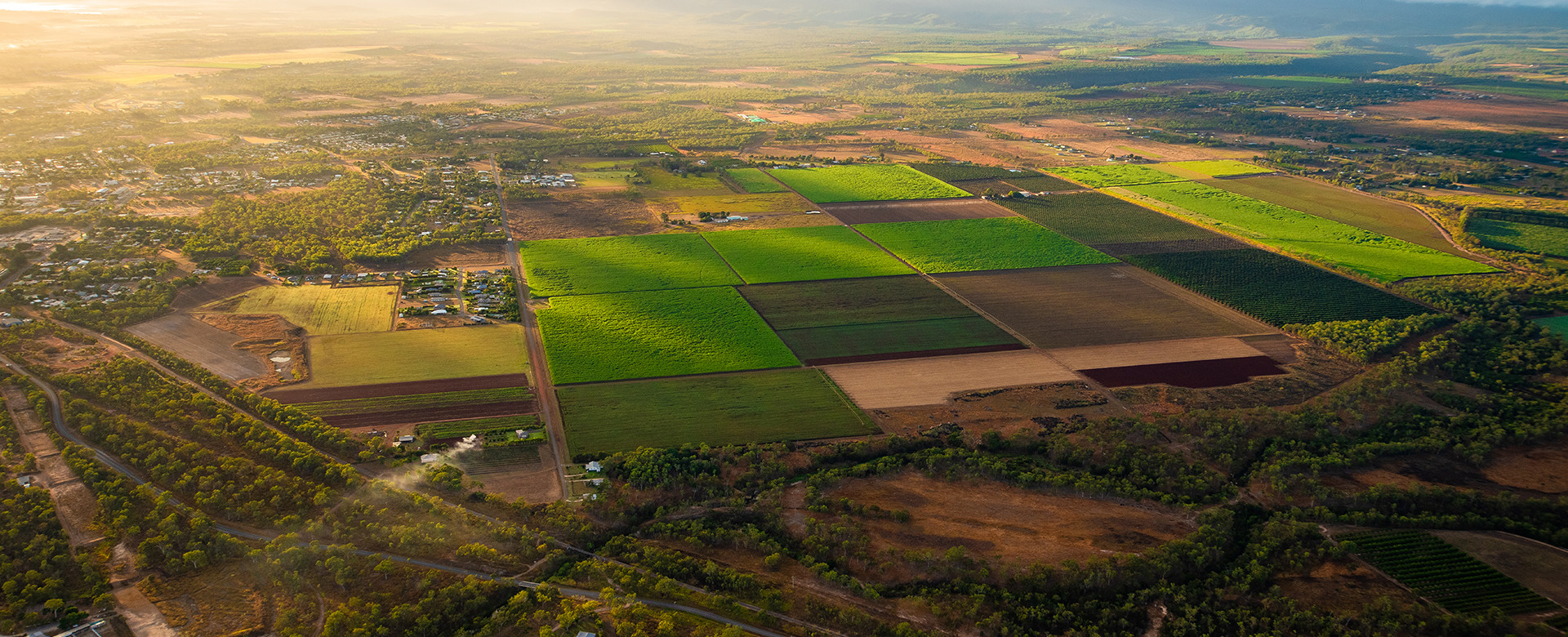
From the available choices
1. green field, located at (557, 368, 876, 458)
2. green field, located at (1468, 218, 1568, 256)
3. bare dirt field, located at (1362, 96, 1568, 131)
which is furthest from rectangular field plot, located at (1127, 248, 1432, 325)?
bare dirt field, located at (1362, 96, 1568, 131)

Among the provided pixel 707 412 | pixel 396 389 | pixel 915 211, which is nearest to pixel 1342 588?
pixel 707 412

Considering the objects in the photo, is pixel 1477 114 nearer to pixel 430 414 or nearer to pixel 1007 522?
pixel 1007 522

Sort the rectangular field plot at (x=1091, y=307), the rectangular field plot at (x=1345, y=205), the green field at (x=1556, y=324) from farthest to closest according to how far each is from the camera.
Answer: the rectangular field plot at (x=1345, y=205)
the green field at (x=1556, y=324)
the rectangular field plot at (x=1091, y=307)

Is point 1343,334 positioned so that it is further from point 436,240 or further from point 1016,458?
point 436,240

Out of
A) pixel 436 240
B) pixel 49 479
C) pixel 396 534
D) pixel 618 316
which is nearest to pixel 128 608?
pixel 396 534

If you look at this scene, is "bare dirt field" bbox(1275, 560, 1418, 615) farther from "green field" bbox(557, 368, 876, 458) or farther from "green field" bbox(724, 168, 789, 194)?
"green field" bbox(724, 168, 789, 194)

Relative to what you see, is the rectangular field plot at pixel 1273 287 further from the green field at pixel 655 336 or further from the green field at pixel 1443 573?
the green field at pixel 655 336

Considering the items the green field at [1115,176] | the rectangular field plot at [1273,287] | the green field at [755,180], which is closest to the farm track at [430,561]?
the rectangular field plot at [1273,287]
